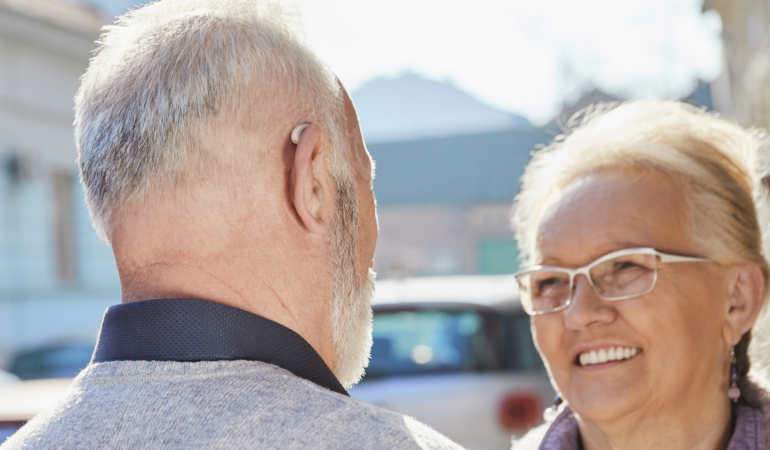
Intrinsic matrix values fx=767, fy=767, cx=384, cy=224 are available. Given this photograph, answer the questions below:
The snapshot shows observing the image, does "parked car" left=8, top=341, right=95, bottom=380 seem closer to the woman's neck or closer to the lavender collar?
the lavender collar

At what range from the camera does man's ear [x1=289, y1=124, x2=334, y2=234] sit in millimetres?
1201

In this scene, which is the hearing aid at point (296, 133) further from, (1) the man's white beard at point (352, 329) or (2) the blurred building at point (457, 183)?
(2) the blurred building at point (457, 183)

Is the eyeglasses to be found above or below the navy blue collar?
below

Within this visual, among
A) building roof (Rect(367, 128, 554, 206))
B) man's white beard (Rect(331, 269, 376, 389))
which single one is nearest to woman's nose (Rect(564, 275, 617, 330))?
man's white beard (Rect(331, 269, 376, 389))

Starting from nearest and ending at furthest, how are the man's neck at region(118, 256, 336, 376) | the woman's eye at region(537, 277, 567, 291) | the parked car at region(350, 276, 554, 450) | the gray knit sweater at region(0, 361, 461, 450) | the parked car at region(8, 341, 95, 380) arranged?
the gray knit sweater at region(0, 361, 461, 450) → the man's neck at region(118, 256, 336, 376) → the woman's eye at region(537, 277, 567, 291) → the parked car at region(350, 276, 554, 450) → the parked car at region(8, 341, 95, 380)

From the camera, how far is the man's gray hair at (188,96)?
117 cm

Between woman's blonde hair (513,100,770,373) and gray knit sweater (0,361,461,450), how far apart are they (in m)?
1.21

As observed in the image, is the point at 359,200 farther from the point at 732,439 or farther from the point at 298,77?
the point at 732,439

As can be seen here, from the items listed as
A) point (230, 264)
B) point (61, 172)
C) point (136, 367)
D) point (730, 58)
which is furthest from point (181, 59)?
point (61, 172)

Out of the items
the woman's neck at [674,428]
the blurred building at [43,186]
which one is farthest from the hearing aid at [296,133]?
the blurred building at [43,186]

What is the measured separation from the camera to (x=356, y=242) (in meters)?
1.34

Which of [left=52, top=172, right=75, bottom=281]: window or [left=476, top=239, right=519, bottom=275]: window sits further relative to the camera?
[left=476, top=239, right=519, bottom=275]: window

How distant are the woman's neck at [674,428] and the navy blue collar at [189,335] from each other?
1102 mm

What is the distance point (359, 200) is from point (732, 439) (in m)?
1.17
